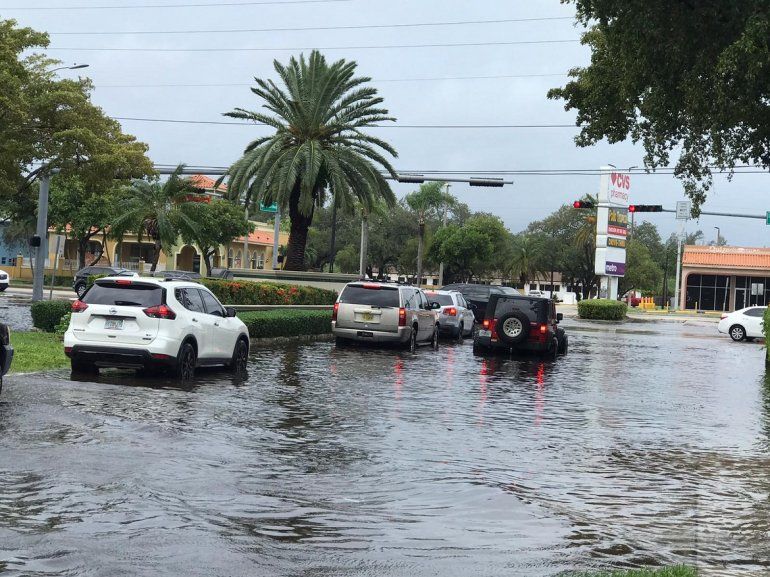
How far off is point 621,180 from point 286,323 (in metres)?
52.0

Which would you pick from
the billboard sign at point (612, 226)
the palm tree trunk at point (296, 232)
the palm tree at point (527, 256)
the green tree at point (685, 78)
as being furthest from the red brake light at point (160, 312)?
the palm tree at point (527, 256)

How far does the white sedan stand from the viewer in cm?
4316

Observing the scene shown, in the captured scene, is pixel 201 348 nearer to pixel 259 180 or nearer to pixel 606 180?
pixel 259 180

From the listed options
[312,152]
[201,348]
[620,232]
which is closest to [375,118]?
[312,152]

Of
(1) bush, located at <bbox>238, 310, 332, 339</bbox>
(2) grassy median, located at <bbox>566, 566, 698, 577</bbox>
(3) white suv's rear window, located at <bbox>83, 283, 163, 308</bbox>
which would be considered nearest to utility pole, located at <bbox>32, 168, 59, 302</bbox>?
(1) bush, located at <bbox>238, 310, 332, 339</bbox>

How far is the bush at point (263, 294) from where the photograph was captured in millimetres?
30297

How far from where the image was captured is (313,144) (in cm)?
3922

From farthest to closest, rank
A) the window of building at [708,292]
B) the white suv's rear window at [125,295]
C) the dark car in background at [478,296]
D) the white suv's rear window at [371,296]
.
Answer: the window of building at [708,292] → the dark car in background at [478,296] → the white suv's rear window at [371,296] → the white suv's rear window at [125,295]

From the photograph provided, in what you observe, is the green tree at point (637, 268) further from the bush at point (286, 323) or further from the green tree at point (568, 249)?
the bush at point (286, 323)

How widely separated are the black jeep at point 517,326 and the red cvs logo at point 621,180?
165 ft

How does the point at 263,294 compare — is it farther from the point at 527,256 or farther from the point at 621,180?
the point at 527,256

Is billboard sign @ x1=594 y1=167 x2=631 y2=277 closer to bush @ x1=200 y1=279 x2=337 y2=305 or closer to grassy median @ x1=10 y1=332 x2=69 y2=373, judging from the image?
bush @ x1=200 y1=279 x2=337 y2=305

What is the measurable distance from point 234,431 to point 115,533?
4797 mm

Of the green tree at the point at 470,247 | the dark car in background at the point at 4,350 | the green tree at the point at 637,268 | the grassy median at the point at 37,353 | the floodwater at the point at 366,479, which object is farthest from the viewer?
the green tree at the point at 637,268
